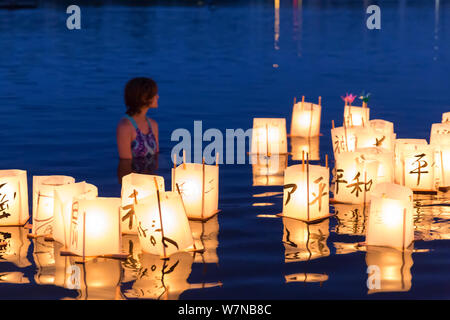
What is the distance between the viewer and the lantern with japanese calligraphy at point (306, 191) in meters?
5.50

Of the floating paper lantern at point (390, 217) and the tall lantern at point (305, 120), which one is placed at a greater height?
the tall lantern at point (305, 120)

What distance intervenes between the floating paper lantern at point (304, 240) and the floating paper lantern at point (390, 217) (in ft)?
1.18

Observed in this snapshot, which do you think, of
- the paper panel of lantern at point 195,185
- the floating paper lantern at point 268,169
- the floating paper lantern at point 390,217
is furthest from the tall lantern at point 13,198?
the floating paper lantern at point 390,217

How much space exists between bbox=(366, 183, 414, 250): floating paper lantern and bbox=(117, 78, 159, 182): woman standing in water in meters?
2.89

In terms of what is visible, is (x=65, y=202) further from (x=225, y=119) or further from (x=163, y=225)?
(x=225, y=119)

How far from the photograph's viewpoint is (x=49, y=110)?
11734 mm

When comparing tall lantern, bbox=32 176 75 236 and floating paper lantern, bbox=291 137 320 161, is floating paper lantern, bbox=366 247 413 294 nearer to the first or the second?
tall lantern, bbox=32 176 75 236

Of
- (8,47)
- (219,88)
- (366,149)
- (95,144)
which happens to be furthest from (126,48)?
(366,149)

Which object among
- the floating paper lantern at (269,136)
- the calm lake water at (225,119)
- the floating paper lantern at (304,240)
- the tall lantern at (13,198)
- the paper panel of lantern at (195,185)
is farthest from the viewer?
the floating paper lantern at (269,136)

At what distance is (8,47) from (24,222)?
18340mm

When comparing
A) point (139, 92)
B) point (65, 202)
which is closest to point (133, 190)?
point (65, 202)

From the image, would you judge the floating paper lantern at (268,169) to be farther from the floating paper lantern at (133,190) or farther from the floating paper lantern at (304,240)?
the floating paper lantern at (133,190)

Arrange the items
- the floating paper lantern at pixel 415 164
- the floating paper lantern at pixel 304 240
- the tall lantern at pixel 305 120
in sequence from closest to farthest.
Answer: the floating paper lantern at pixel 304 240 < the floating paper lantern at pixel 415 164 < the tall lantern at pixel 305 120
